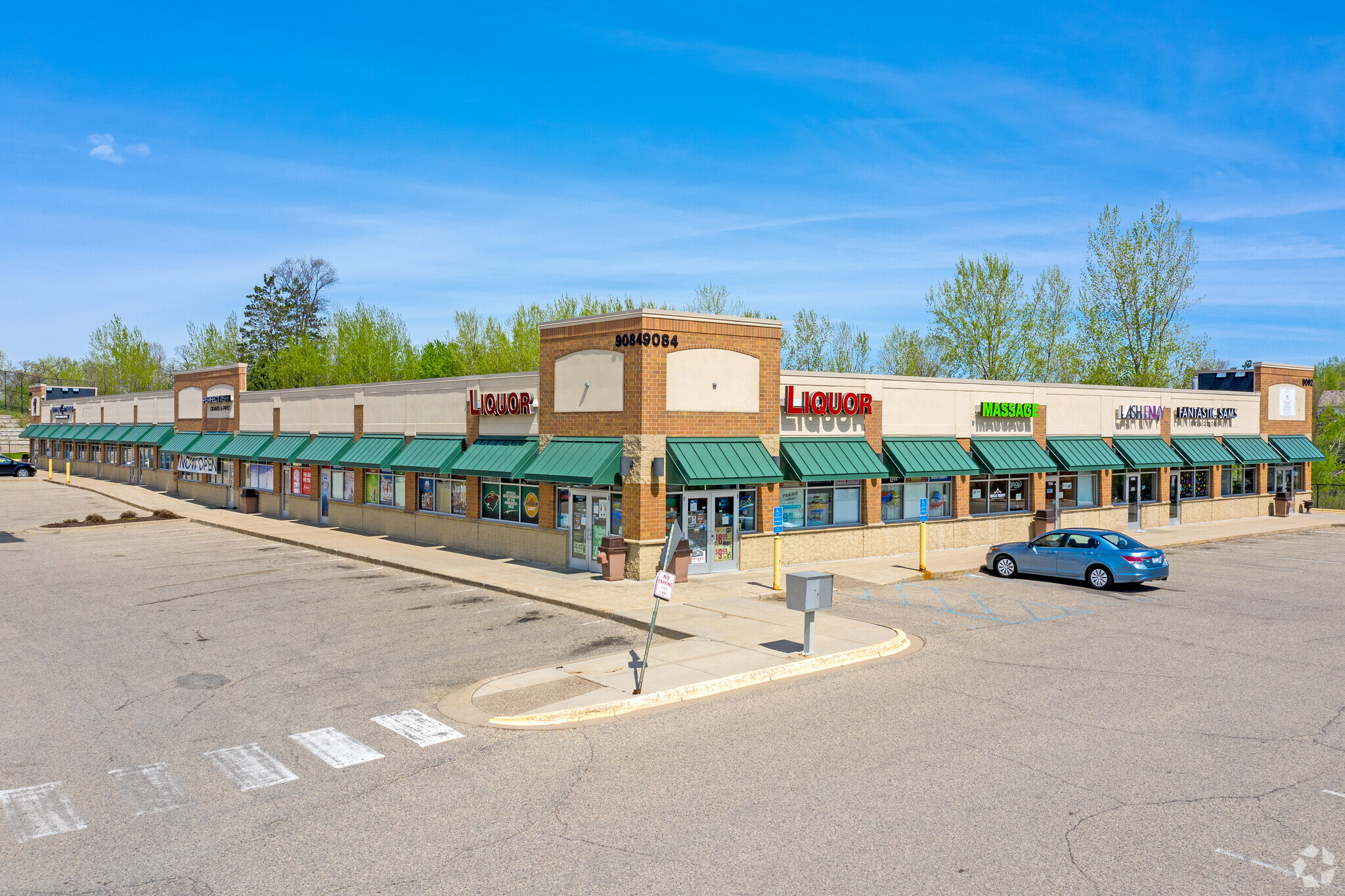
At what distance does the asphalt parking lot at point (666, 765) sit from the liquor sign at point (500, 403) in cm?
875

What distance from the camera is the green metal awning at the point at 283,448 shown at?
120 ft

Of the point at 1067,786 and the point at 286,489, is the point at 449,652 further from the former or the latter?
the point at 286,489

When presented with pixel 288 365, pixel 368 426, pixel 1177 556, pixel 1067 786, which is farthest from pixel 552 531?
pixel 288 365

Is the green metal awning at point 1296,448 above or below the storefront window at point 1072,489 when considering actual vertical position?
above

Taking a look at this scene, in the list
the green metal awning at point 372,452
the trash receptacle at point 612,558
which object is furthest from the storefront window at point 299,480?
the trash receptacle at point 612,558

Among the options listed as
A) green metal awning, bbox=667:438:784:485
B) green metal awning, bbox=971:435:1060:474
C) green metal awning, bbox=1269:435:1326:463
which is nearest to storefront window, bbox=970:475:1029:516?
green metal awning, bbox=971:435:1060:474

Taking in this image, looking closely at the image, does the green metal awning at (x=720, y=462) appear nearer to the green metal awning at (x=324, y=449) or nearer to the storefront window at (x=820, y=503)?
the storefront window at (x=820, y=503)

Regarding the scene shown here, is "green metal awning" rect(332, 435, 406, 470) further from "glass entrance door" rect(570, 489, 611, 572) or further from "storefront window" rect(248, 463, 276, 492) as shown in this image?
"glass entrance door" rect(570, 489, 611, 572)

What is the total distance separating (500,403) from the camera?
87.4ft

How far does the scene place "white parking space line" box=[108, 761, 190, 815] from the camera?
8.64 meters

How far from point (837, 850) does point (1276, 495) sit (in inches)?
1748

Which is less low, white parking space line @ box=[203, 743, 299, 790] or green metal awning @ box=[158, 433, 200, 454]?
green metal awning @ box=[158, 433, 200, 454]

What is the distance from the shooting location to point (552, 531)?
24641 mm

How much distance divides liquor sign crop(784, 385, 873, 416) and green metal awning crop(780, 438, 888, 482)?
2.63ft
